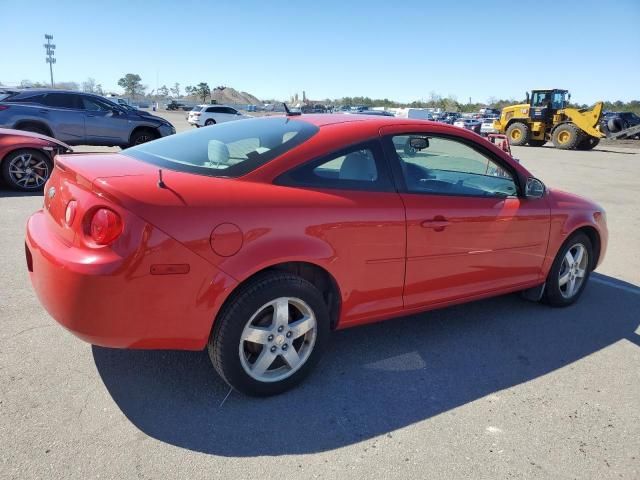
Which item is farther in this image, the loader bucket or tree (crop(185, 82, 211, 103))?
tree (crop(185, 82, 211, 103))

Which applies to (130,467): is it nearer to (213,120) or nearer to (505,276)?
(505,276)

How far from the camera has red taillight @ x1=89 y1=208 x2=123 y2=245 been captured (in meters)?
2.29

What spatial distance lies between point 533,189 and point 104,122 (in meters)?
10.5

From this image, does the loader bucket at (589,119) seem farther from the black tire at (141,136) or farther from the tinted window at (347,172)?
the tinted window at (347,172)

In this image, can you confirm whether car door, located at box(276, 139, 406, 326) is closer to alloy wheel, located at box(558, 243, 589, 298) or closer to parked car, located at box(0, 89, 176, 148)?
alloy wheel, located at box(558, 243, 589, 298)

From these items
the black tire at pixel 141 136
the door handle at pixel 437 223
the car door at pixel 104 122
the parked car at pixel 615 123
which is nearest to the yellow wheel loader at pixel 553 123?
the parked car at pixel 615 123

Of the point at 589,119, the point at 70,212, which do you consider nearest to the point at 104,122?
the point at 70,212

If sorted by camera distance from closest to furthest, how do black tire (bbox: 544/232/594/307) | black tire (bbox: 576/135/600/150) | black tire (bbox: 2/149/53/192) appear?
black tire (bbox: 544/232/594/307) → black tire (bbox: 2/149/53/192) → black tire (bbox: 576/135/600/150)

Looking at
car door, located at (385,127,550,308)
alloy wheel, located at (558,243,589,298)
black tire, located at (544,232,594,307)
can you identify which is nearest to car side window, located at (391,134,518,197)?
car door, located at (385,127,550,308)

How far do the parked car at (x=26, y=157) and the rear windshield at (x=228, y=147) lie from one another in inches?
196

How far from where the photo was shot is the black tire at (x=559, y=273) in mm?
4195

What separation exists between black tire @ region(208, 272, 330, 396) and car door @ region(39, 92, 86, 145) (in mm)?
10325

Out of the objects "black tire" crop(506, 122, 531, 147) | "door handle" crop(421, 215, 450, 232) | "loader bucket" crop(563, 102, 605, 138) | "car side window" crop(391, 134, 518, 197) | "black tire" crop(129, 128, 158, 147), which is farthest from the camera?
"black tire" crop(506, 122, 531, 147)

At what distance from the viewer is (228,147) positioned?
3.05m
